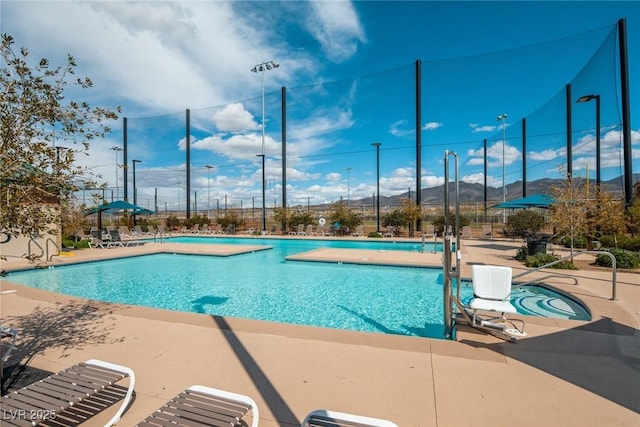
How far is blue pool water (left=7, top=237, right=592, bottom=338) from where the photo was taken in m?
5.30

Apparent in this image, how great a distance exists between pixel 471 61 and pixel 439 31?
23.3ft

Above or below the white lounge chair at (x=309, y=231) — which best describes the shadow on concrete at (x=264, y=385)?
below

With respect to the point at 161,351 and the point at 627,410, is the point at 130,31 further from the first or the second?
the point at 627,410

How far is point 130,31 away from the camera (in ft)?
21.0

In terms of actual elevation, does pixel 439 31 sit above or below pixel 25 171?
above

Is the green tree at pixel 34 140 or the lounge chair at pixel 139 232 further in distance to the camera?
the lounge chair at pixel 139 232

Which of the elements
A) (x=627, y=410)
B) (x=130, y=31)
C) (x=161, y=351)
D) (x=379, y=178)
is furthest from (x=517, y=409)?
(x=379, y=178)

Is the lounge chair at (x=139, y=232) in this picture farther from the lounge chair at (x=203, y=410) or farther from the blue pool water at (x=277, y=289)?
the lounge chair at (x=203, y=410)

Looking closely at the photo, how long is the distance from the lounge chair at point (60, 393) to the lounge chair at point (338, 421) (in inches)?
48.4

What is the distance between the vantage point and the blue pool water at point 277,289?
5.30 meters

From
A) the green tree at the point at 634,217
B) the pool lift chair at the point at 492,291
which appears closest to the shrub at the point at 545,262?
the green tree at the point at 634,217

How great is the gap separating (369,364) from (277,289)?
453cm

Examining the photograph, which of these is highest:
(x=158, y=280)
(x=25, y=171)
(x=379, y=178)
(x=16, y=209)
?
(x=379, y=178)

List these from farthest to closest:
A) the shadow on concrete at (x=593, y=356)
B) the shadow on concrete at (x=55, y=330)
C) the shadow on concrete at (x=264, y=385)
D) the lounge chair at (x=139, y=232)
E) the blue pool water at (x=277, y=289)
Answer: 1. the lounge chair at (x=139, y=232)
2. the blue pool water at (x=277, y=289)
3. the shadow on concrete at (x=55, y=330)
4. the shadow on concrete at (x=593, y=356)
5. the shadow on concrete at (x=264, y=385)
